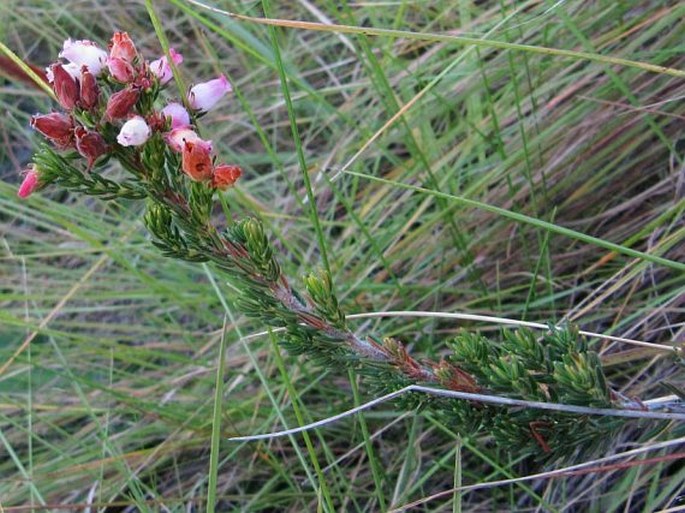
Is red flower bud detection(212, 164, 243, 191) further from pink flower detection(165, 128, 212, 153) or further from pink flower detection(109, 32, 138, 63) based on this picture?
pink flower detection(109, 32, 138, 63)

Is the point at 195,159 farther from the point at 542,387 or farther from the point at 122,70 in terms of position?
the point at 542,387

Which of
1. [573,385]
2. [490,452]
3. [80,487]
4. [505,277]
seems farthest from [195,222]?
[80,487]

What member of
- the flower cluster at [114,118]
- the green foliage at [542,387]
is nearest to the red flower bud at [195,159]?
the flower cluster at [114,118]

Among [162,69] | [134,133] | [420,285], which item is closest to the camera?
[134,133]

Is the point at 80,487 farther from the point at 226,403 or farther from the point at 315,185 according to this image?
the point at 315,185

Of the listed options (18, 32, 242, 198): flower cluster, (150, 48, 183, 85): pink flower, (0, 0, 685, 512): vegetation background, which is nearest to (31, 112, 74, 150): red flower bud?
(18, 32, 242, 198): flower cluster

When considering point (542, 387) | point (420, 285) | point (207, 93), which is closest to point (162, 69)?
point (207, 93)
